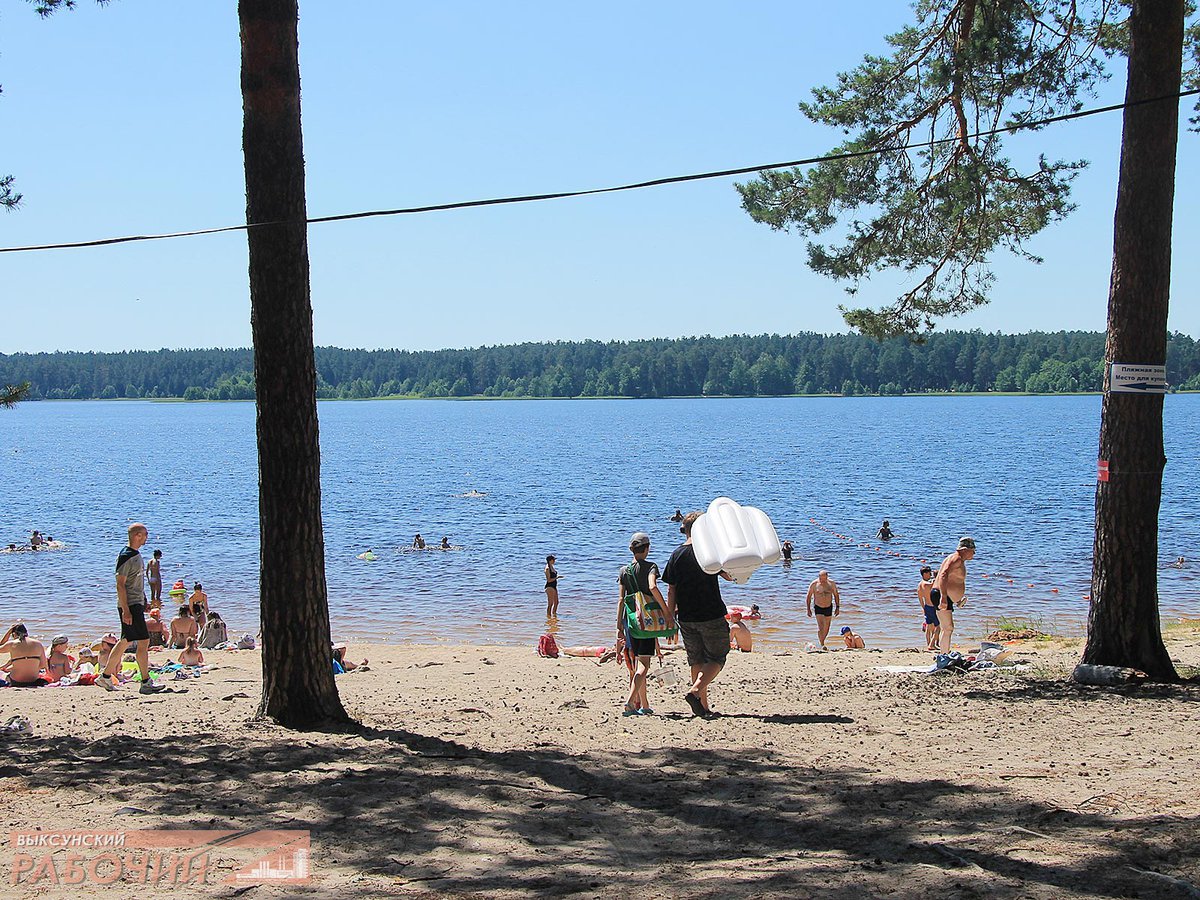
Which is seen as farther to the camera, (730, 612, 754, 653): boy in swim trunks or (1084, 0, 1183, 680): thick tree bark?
(730, 612, 754, 653): boy in swim trunks

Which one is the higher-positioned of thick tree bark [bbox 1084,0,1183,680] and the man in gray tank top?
thick tree bark [bbox 1084,0,1183,680]

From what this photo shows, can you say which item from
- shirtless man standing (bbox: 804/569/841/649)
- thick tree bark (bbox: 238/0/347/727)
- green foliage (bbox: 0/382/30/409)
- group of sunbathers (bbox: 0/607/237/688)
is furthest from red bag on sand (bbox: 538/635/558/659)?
green foliage (bbox: 0/382/30/409)

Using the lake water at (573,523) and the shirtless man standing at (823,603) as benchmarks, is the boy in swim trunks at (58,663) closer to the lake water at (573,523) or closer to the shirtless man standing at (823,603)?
the lake water at (573,523)

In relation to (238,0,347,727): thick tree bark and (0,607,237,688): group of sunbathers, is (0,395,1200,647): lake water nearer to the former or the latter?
(0,607,237,688): group of sunbathers

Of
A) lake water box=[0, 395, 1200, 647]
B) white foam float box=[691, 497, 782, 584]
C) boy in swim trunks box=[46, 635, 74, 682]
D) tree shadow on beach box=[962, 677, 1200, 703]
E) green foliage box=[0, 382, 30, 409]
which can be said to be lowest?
lake water box=[0, 395, 1200, 647]

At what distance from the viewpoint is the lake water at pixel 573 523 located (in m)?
23.5

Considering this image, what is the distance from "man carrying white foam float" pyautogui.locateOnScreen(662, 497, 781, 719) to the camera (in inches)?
367

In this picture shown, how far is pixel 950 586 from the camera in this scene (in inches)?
594

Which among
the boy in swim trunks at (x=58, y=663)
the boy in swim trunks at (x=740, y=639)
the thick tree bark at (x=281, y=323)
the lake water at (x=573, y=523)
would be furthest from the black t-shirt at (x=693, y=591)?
the lake water at (x=573, y=523)

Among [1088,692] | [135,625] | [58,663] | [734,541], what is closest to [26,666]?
[58,663]

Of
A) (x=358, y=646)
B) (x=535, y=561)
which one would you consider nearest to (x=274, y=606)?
(x=358, y=646)

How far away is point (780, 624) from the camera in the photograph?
843 inches

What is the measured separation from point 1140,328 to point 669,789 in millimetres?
5825

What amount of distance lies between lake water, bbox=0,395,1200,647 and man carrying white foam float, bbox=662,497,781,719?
10076 mm
